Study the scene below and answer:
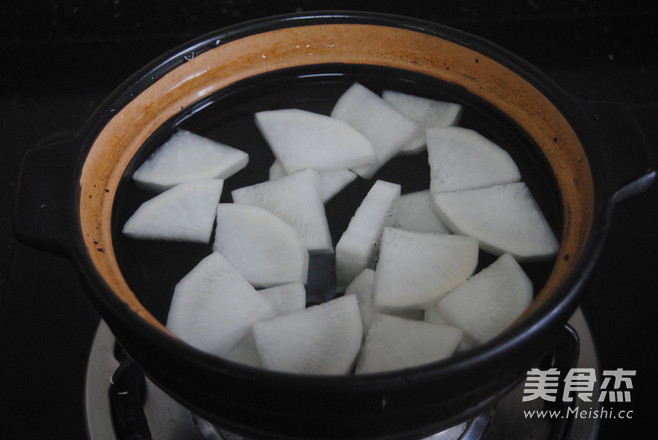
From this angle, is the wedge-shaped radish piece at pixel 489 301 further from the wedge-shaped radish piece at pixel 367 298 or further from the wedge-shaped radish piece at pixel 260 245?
the wedge-shaped radish piece at pixel 260 245

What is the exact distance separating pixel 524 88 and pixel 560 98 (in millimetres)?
52

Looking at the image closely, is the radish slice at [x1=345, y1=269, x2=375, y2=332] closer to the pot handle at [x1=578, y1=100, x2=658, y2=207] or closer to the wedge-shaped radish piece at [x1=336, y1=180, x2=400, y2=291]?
the wedge-shaped radish piece at [x1=336, y1=180, x2=400, y2=291]

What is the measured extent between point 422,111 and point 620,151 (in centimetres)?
25

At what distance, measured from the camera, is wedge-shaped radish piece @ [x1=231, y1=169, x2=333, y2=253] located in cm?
74

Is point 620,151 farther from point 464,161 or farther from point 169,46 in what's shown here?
point 169,46

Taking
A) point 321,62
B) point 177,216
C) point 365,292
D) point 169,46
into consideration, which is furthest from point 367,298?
point 169,46

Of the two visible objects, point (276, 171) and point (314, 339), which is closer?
point (314, 339)

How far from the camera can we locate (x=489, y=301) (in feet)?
2.19

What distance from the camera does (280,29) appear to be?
836mm

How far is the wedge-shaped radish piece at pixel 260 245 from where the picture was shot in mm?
704

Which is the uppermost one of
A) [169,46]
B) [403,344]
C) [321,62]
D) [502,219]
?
[169,46]

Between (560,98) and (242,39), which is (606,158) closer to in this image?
Result: (560,98)

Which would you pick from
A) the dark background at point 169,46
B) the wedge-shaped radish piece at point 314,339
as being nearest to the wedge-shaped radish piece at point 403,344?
the wedge-shaped radish piece at point 314,339

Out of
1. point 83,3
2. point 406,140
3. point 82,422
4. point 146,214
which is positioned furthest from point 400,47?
point 83,3
